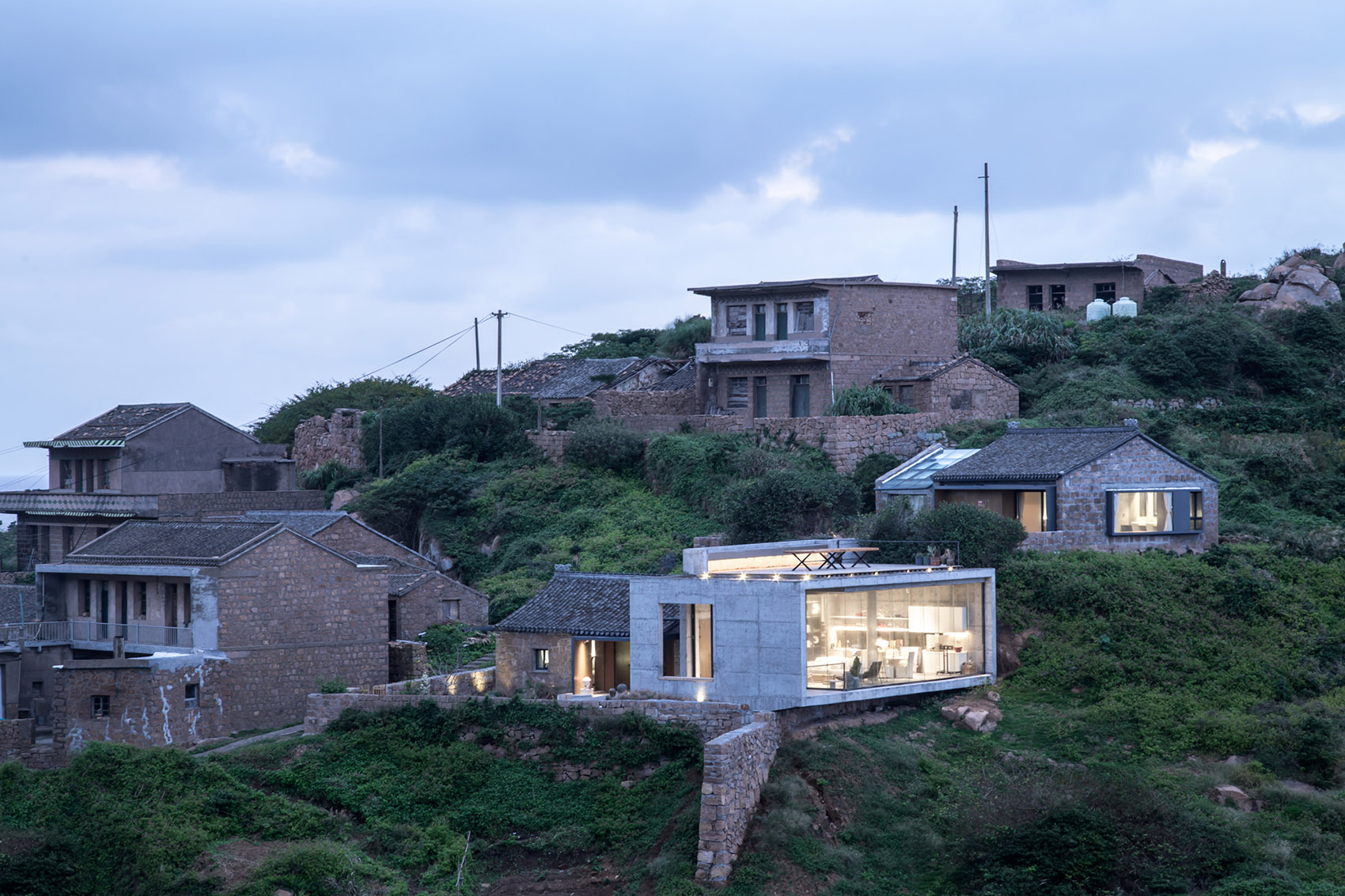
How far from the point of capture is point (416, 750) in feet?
93.6

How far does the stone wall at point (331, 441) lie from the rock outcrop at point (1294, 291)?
111 feet

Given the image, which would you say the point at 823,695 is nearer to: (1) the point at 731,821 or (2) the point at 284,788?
(1) the point at 731,821

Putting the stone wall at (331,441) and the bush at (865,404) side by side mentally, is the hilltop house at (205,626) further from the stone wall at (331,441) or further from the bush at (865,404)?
the stone wall at (331,441)

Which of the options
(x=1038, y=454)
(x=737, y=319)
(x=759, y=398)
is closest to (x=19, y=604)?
(x=759, y=398)

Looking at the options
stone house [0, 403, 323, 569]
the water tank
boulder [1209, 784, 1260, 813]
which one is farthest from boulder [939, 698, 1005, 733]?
the water tank

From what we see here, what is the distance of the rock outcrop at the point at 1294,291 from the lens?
53.9 m

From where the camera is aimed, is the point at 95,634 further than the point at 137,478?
No

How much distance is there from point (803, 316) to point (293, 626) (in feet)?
68.5

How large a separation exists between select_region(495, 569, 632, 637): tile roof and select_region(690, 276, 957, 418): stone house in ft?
53.2

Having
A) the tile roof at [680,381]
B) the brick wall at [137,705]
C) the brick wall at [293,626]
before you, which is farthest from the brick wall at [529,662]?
the tile roof at [680,381]

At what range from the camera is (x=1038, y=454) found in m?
36.3

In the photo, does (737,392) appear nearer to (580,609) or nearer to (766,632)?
(580,609)

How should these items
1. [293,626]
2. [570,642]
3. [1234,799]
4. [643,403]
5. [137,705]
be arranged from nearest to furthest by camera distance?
[1234,799] → [570,642] → [137,705] → [293,626] → [643,403]

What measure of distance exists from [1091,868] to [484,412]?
105ft
